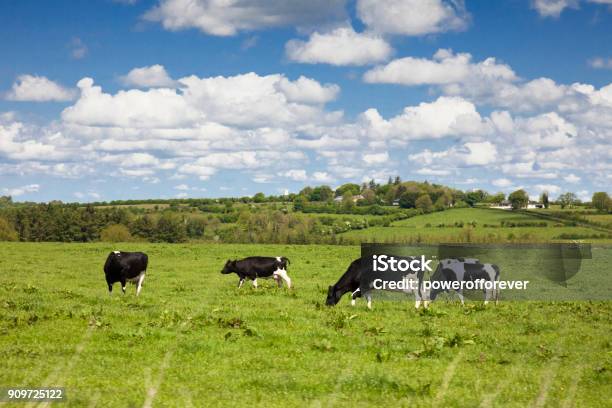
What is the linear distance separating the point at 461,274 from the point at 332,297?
15.8 ft

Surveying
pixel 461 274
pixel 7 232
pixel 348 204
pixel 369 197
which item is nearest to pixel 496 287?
pixel 461 274

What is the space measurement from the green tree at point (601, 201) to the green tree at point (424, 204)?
1089 inches

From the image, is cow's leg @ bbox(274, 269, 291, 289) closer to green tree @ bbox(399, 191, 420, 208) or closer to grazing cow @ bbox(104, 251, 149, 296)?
grazing cow @ bbox(104, 251, 149, 296)

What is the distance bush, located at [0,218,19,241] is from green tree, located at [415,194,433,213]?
65.0 m

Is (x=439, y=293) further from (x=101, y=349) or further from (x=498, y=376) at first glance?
(x=101, y=349)

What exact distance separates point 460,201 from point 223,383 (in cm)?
11240

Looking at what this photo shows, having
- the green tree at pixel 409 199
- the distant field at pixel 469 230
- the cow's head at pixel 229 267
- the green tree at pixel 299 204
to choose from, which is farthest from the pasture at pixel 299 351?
the green tree at pixel 299 204

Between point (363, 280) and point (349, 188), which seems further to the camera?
point (349, 188)

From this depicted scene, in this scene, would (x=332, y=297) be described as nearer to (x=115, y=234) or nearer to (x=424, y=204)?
(x=115, y=234)

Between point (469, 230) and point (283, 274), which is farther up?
point (469, 230)

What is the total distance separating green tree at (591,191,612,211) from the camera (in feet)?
346

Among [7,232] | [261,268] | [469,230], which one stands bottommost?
[7,232]

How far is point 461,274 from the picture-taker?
22.2 m

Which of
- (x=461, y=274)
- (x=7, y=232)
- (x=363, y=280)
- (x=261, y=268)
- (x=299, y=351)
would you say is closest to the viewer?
(x=299, y=351)
